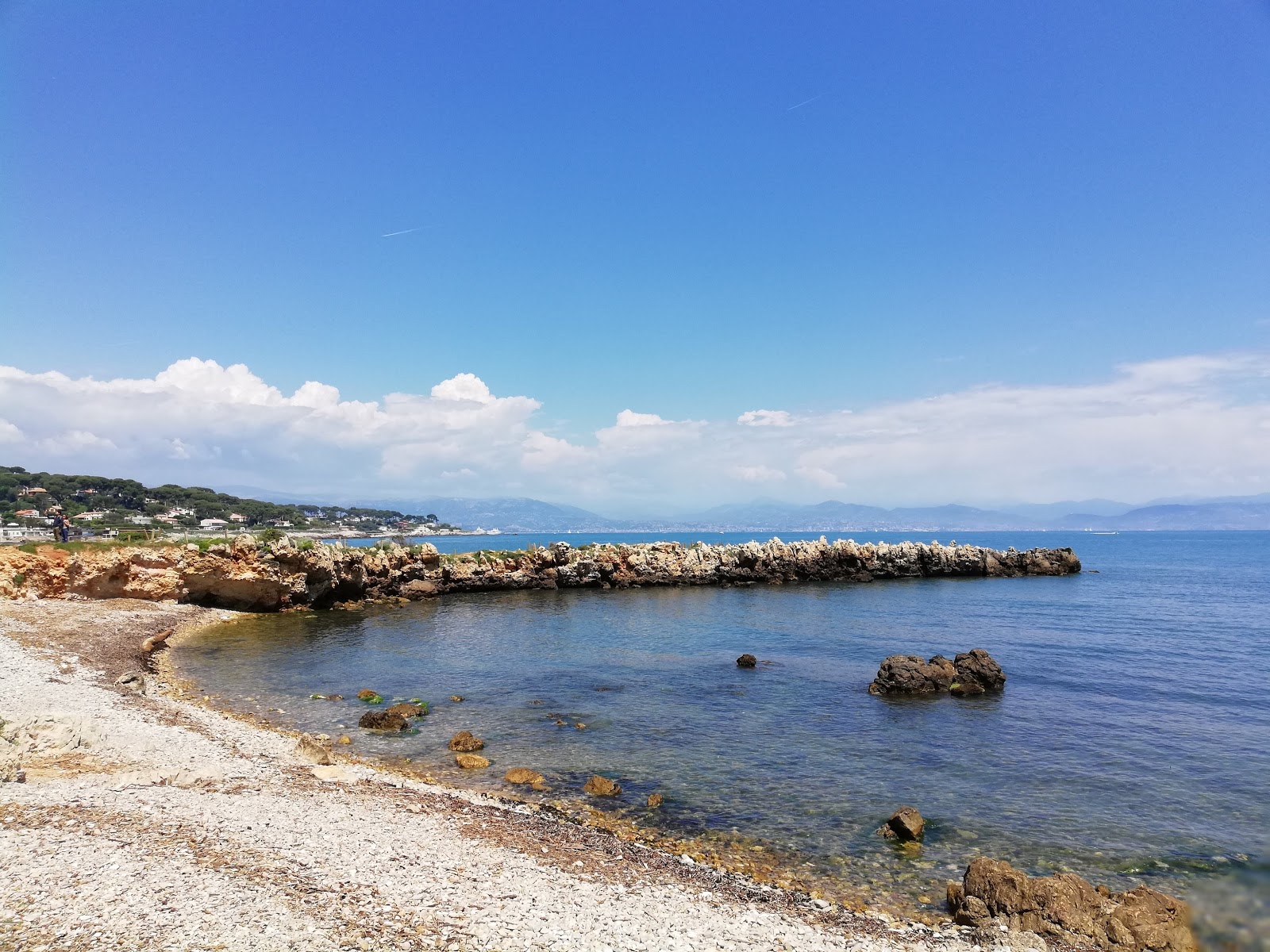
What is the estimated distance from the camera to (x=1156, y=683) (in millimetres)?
28641

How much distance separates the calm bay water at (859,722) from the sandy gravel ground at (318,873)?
113 inches

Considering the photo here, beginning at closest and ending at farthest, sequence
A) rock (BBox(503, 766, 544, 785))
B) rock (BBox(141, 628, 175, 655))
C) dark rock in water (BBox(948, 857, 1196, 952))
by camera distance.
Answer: dark rock in water (BBox(948, 857, 1196, 952)) < rock (BBox(503, 766, 544, 785)) < rock (BBox(141, 628, 175, 655))

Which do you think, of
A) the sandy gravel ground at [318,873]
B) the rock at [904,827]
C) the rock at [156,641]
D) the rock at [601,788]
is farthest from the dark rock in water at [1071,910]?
the rock at [156,641]

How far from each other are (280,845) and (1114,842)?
17210 mm

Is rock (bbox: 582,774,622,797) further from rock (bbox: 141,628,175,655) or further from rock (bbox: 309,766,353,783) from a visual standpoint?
rock (bbox: 141,628,175,655)

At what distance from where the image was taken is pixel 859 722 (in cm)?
2309

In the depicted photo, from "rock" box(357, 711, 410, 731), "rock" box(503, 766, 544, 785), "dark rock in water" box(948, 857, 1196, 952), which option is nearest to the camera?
"dark rock in water" box(948, 857, 1196, 952)

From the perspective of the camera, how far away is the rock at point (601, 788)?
55.2 feet

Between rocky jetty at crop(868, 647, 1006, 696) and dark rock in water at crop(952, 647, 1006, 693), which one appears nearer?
rocky jetty at crop(868, 647, 1006, 696)

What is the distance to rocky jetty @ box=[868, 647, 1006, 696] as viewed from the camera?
26.8 metres

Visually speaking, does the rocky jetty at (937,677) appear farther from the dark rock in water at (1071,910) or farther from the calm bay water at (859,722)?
the dark rock in water at (1071,910)

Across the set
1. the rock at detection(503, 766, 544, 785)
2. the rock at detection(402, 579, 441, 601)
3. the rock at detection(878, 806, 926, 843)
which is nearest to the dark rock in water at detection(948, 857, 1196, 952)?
the rock at detection(878, 806, 926, 843)

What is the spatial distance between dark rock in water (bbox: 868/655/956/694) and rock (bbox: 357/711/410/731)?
1825 cm

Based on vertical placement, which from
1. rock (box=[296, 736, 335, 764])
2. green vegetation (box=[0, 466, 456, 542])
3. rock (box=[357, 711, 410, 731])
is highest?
green vegetation (box=[0, 466, 456, 542])
